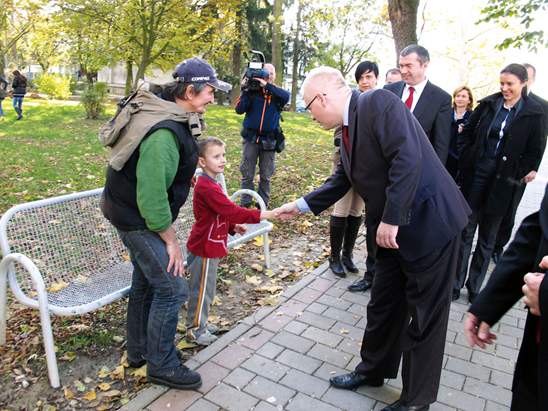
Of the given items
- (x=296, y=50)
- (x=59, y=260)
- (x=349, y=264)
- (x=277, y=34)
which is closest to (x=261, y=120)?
(x=349, y=264)

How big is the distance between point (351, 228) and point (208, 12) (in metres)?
13.7

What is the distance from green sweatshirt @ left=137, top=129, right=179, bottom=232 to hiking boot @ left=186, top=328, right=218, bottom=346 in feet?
4.17

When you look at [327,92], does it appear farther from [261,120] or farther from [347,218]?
[261,120]

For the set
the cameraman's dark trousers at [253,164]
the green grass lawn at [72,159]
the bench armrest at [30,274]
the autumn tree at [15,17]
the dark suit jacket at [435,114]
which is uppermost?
the autumn tree at [15,17]

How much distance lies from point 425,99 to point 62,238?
3.16 metres

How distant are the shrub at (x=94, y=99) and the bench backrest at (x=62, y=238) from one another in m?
12.6

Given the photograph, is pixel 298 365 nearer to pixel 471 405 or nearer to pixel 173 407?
pixel 173 407

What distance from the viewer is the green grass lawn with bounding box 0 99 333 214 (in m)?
7.01

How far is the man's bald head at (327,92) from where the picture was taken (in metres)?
2.55

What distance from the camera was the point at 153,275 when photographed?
281 centimetres

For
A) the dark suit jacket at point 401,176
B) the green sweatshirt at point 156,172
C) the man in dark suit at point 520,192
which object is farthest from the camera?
the man in dark suit at point 520,192

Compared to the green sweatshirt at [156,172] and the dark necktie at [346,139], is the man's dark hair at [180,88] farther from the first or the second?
the dark necktie at [346,139]

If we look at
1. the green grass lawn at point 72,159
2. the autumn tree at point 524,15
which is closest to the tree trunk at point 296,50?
the green grass lawn at point 72,159

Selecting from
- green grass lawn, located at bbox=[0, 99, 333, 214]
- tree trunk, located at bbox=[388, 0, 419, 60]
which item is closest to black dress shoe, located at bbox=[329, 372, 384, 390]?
green grass lawn, located at bbox=[0, 99, 333, 214]
